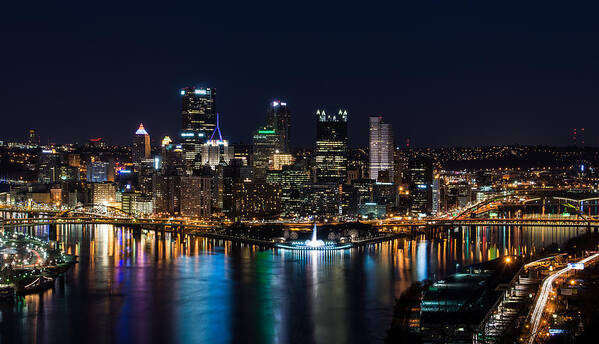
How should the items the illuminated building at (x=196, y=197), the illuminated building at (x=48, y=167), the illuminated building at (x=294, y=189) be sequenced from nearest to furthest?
1. the illuminated building at (x=196, y=197)
2. the illuminated building at (x=294, y=189)
3. the illuminated building at (x=48, y=167)

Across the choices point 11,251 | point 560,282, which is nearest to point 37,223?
point 11,251

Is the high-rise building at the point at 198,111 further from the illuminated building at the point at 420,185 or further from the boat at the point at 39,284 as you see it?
the boat at the point at 39,284

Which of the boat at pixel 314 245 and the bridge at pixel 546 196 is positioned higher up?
the bridge at pixel 546 196

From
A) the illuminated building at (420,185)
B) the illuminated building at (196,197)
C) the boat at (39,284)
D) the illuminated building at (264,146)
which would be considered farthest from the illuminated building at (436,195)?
the boat at (39,284)

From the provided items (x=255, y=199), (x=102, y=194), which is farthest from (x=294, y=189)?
(x=102, y=194)

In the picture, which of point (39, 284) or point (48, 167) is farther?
point (48, 167)

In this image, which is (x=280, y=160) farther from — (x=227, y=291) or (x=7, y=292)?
(x=7, y=292)
